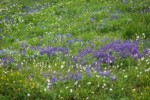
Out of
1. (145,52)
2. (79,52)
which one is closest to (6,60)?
(79,52)

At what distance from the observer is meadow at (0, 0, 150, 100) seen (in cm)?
812

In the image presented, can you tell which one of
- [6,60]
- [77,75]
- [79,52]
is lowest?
[6,60]

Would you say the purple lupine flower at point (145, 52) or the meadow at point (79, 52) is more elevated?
the purple lupine flower at point (145, 52)

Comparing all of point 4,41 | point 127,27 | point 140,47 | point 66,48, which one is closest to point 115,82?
point 140,47

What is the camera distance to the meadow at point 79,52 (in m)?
8.12

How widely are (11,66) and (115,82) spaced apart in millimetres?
4187

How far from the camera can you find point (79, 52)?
424 inches

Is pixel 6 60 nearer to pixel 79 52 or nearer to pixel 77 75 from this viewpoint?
pixel 79 52

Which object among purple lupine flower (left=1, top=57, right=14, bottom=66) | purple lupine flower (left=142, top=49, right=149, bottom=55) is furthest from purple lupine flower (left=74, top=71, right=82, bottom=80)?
purple lupine flower (left=1, top=57, right=14, bottom=66)

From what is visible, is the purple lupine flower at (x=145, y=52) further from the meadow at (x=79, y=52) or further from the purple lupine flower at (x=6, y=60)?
the purple lupine flower at (x=6, y=60)

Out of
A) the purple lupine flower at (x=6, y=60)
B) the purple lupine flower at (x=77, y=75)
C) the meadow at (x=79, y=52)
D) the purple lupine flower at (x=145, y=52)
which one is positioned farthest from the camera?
the purple lupine flower at (x=6, y=60)

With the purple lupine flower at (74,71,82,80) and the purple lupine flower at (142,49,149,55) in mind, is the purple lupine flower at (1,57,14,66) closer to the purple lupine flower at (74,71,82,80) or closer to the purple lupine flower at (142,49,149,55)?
the purple lupine flower at (74,71,82,80)

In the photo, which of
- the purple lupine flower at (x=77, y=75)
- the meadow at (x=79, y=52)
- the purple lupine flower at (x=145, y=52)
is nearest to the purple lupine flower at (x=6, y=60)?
the meadow at (x=79, y=52)

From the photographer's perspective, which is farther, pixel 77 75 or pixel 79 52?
pixel 79 52
